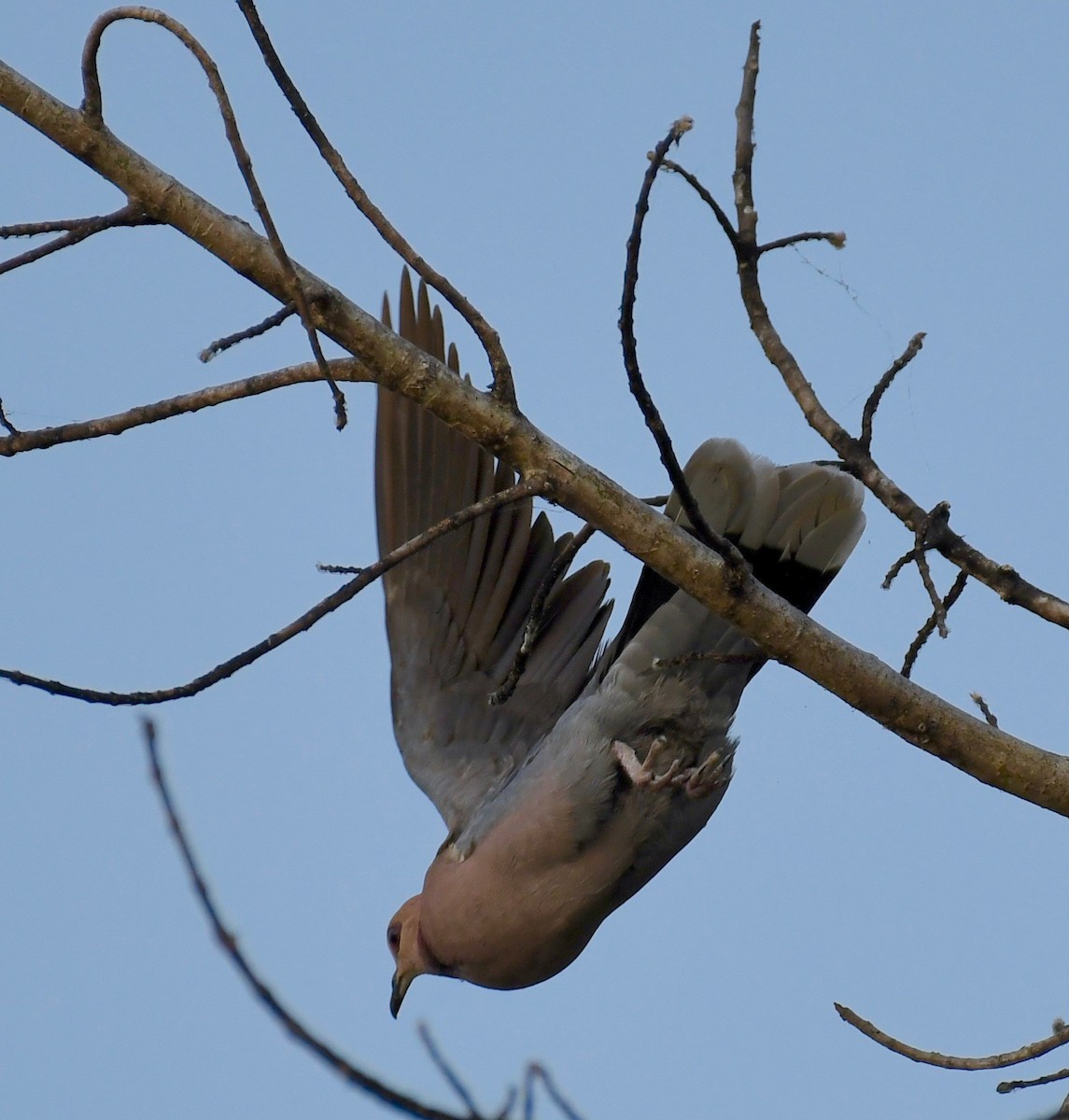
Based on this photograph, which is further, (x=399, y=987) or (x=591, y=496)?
(x=399, y=987)

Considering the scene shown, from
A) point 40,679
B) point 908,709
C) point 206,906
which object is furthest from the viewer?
point 908,709

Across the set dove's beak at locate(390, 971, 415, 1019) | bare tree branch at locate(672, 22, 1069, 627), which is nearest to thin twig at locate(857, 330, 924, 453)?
bare tree branch at locate(672, 22, 1069, 627)

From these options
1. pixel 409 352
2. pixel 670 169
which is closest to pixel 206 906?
pixel 409 352

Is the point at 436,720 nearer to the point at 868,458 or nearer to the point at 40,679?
the point at 868,458

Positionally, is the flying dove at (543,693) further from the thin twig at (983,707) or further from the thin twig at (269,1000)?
the thin twig at (269,1000)

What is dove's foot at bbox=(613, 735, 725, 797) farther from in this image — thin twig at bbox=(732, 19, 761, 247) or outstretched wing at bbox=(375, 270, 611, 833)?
thin twig at bbox=(732, 19, 761, 247)

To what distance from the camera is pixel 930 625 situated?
2.71m

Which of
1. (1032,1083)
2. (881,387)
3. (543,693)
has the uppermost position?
(543,693)

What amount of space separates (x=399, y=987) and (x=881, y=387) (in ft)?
7.89

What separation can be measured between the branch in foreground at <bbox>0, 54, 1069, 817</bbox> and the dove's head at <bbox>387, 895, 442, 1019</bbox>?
185cm

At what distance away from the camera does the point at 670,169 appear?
92.4 inches

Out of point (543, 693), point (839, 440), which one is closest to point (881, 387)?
point (839, 440)

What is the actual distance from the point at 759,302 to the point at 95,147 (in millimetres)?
1203

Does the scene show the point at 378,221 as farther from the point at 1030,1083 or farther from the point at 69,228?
the point at 1030,1083
